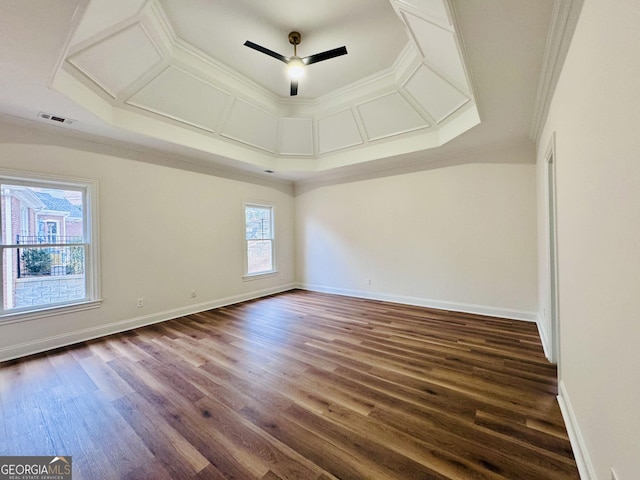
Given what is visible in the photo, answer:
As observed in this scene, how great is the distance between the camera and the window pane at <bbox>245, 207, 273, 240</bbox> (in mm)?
5632

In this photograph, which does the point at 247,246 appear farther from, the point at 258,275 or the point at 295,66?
the point at 295,66

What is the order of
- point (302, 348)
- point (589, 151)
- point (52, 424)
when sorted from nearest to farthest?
1. point (589, 151)
2. point (52, 424)
3. point (302, 348)

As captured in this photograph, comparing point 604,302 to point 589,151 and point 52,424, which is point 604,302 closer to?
point 589,151

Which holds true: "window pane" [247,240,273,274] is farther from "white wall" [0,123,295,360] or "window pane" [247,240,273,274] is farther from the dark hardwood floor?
the dark hardwood floor

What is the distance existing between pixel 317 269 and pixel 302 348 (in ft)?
10.4

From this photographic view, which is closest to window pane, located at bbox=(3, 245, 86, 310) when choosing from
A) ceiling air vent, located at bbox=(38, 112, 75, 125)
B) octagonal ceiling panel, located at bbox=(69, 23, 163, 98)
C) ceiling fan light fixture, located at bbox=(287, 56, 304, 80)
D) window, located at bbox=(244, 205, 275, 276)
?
ceiling air vent, located at bbox=(38, 112, 75, 125)

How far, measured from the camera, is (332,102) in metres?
4.43

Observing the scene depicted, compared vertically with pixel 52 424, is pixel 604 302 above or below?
above

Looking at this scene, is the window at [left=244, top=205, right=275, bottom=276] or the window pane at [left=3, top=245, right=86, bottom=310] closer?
the window pane at [left=3, top=245, right=86, bottom=310]

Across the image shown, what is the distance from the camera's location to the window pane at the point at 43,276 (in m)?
2.99

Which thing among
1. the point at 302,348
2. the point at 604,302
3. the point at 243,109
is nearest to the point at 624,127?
the point at 604,302

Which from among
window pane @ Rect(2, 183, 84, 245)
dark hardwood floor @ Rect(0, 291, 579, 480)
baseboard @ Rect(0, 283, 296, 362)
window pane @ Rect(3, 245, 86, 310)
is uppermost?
window pane @ Rect(2, 183, 84, 245)

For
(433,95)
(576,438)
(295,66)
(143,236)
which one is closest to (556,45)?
(433,95)

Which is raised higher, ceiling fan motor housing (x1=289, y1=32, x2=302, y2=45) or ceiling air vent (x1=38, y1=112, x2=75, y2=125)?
ceiling fan motor housing (x1=289, y1=32, x2=302, y2=45)
